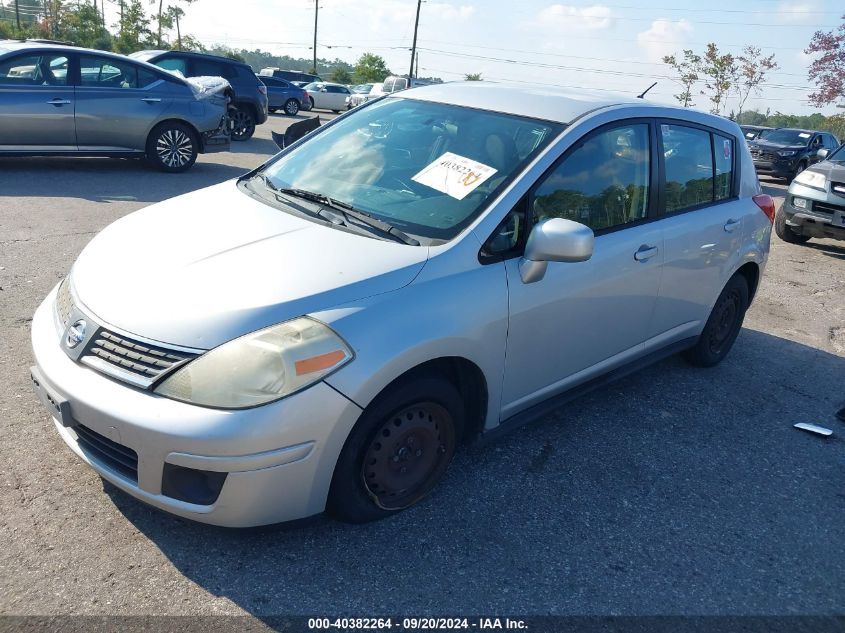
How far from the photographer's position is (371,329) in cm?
260

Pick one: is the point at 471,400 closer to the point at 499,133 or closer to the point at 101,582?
the point at 499,133

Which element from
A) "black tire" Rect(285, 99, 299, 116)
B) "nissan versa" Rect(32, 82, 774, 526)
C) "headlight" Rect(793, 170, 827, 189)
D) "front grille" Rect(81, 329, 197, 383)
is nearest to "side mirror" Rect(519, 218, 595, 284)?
"nissan versa" Rect(32, 82, 774, 526)

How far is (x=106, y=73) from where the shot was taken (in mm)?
9766

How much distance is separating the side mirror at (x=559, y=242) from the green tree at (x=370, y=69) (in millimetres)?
64698

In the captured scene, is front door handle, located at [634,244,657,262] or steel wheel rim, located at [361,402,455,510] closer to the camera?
steel wheel rim, located at [361,402,455,510]

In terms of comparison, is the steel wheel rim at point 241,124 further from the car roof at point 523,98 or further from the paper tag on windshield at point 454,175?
the paper tag on windshield at point 454,175

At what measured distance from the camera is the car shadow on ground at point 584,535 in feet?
8.63

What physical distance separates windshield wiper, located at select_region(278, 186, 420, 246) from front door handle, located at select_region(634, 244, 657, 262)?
138 centimetres

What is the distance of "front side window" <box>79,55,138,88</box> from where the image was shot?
9.53m

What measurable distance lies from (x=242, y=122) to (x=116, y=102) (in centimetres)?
571

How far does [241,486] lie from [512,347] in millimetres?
1316

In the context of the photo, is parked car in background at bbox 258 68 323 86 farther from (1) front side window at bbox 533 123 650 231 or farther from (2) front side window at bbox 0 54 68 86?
(1) front side window at bbox 533 123 650 231

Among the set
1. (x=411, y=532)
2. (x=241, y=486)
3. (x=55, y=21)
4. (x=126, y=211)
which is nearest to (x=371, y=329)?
(x=241, y=486)

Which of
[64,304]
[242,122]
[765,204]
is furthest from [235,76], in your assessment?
[64,304]
